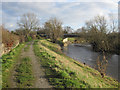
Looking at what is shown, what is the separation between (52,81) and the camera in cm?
600

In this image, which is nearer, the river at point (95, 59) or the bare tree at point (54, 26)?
the river at point (95, 59)

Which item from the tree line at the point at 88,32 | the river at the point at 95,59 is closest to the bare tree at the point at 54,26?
the tree line at the point at 88,32

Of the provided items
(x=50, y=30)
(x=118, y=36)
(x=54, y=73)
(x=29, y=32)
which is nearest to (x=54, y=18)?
(x=50, y=30)

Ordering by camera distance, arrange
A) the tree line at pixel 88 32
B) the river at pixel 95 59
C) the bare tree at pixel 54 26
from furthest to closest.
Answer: the bare tree at pixel 54 26
the tree line at pixel 88 32
the river at pixel 95 59

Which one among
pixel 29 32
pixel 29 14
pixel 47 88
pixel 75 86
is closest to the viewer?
pixel 47 88

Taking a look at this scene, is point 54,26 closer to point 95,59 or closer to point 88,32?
point 88,32

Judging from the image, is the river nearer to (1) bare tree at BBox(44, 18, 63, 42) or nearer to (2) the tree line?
(2) the tree line

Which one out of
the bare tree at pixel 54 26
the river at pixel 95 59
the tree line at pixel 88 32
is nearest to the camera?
the river at pixel 95 59

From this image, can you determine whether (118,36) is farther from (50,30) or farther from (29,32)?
(29,32)

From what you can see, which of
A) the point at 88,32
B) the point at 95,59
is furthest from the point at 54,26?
the point at 95,59

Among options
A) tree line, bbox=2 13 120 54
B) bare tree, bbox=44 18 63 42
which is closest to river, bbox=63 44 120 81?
tree line, bbox=2 13 120 54

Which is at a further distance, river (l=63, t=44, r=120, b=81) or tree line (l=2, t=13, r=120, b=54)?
tree line (l=2, t=13, r=120, b=54)

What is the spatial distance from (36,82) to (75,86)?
2003 millimetres

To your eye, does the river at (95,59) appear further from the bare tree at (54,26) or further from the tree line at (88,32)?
the bare tree at (54,26)
